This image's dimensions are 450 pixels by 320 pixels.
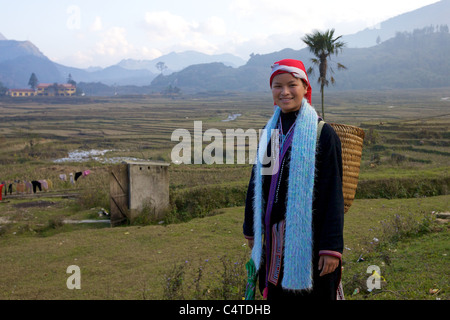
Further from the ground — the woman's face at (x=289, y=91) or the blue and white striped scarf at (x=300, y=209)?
the woman's face at (x=289, y=91)

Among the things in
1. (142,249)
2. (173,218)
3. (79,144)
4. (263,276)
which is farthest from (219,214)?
(79,144)

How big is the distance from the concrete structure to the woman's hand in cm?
707

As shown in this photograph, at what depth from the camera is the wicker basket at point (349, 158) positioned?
8.32ft

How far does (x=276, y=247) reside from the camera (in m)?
2.26

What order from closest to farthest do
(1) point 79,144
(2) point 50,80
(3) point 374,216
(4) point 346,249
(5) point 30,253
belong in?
(4) point 346,249 → (5) point 30,253 → (3) point 374,216 → (1) point 79,144 → (2) point 50,80

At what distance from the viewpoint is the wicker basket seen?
2535 mm

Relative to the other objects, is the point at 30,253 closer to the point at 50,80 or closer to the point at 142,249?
the point at 142,249

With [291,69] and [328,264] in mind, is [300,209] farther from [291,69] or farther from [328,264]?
[291,69]

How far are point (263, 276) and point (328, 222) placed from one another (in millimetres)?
604

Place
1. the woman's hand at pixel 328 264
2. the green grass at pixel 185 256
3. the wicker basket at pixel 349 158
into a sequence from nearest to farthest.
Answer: the woman's hand at pixel 328 264 → the wicker basket at pixel 349 158 → the green grass at pixel 185 256

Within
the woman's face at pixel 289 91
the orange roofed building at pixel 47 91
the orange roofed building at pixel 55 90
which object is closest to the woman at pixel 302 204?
the woman's face at pixel 289 91

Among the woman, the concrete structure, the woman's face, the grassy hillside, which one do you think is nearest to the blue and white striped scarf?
the woman

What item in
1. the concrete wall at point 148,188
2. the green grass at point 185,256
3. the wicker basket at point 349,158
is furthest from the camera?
the concrete wall at point 148,188

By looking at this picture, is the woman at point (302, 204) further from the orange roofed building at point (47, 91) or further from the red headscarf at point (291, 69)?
the orange roofed building at point (47, 91)
